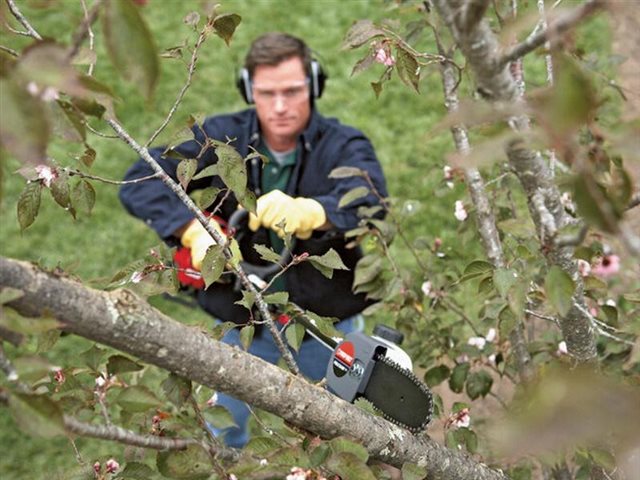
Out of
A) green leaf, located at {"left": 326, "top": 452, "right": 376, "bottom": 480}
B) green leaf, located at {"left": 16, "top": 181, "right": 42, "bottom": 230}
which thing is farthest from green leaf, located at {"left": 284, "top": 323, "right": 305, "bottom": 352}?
green leaf, located at {"left": 16, "top": 181, "right": 42, "bottom": 230}

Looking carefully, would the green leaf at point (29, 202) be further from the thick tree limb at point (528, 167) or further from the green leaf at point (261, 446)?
the thick tree limb at point (528, 167)

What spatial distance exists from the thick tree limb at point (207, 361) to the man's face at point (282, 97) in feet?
4.95

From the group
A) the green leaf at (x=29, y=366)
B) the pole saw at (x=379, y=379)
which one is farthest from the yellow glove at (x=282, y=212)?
the green leaf at (x=29, y=366)

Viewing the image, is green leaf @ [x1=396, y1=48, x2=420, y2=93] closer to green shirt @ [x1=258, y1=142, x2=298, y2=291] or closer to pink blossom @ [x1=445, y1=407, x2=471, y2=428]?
pink blossom @ [x1=445, y1=407, x2=471, y2=428]

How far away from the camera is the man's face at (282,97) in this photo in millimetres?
2783

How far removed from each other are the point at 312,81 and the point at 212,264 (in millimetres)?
1451

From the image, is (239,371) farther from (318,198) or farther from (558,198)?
(318,198)

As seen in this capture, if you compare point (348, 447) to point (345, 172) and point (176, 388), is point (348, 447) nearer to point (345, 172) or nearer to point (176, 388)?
point (176, 388)

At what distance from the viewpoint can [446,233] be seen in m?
4.32

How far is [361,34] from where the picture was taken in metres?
1.72

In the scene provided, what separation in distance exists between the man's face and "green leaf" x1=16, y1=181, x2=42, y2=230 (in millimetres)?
1245

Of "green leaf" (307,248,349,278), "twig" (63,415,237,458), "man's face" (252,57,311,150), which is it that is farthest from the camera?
"man's face" (252,57,311,150)

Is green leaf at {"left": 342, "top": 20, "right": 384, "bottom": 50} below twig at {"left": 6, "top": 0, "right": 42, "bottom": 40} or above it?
above

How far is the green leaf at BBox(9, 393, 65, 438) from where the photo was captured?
3.17 feet
